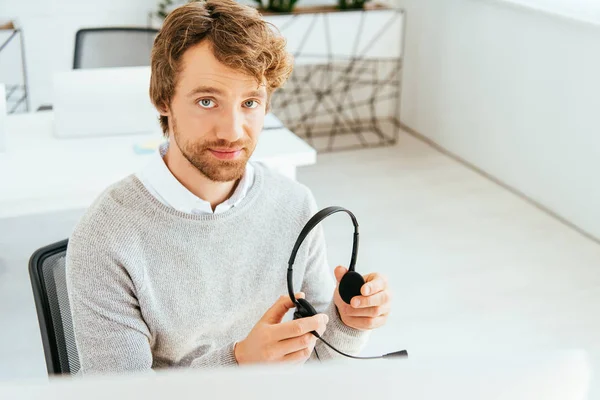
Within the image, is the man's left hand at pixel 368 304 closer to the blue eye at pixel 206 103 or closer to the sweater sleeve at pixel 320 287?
the sweater sleeve at pixel 320 287

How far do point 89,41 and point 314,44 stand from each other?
52.8 inches

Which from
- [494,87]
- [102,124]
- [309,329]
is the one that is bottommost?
[494,87]

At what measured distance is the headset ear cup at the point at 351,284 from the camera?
3.77 feet

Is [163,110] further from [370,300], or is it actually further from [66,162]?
[66,162]

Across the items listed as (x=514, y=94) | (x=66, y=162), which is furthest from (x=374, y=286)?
(x=514, y=94)

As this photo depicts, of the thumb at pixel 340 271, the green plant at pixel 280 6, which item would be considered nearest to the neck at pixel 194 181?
the thumb at pixel 340 271

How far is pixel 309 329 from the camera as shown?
40.1 inches

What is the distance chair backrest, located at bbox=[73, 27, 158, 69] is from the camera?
301 centimetres

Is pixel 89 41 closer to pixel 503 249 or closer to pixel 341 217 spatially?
pixel 341 217

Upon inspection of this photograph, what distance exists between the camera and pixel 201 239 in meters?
1.21

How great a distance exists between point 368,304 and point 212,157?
32 centimetres

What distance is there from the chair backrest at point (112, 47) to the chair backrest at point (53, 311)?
1.87 m

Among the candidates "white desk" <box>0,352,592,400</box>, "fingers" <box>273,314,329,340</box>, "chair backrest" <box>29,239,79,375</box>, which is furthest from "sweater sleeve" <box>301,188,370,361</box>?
"white desk" <box>0,352,592,400</box>

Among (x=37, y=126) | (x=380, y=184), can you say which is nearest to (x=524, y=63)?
(x=380, y=184)
